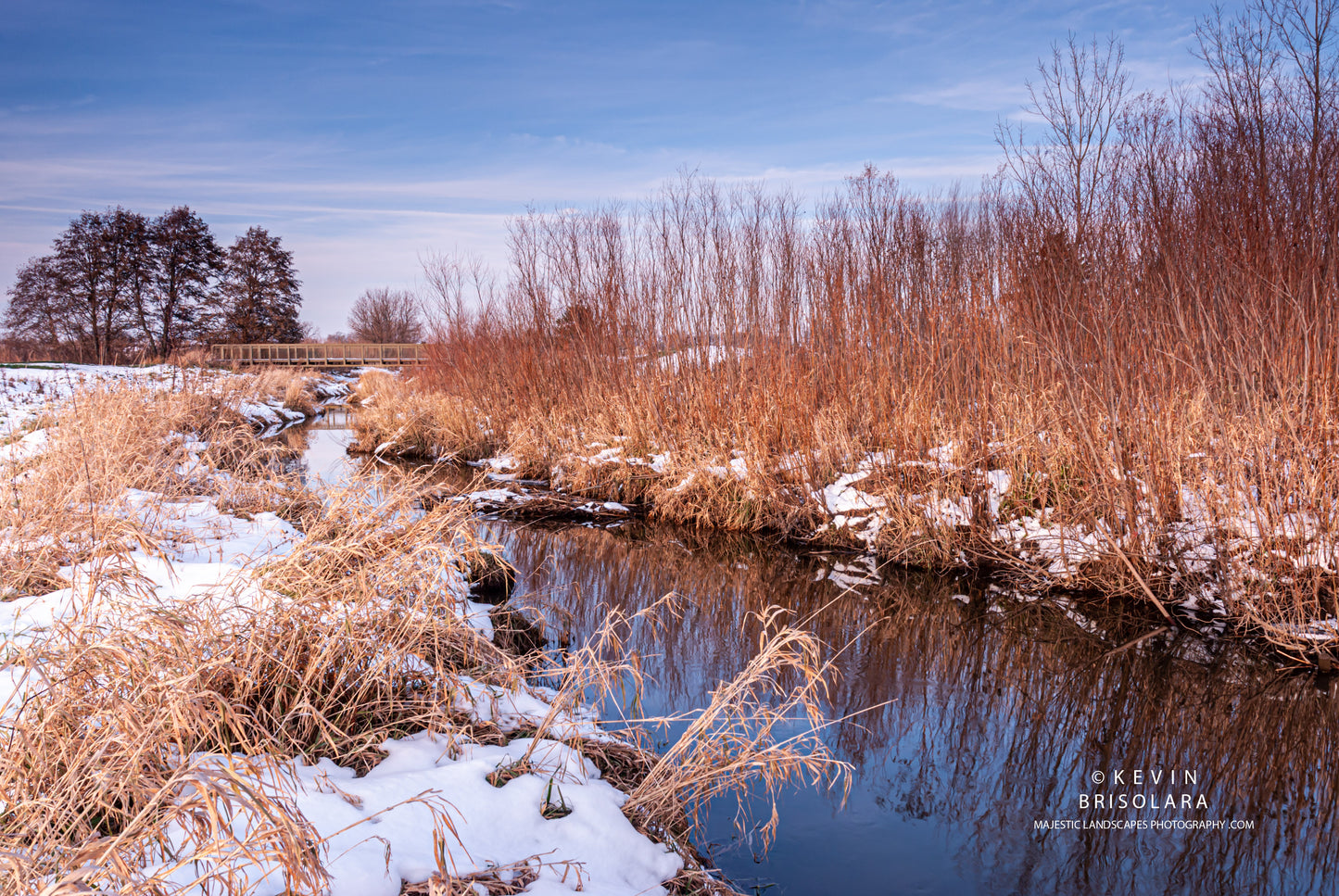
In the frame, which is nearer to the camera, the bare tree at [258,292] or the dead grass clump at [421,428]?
the dead grass clump at [421,428]

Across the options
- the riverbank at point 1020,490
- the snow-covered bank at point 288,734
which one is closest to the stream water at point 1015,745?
the riverbank at point 1020,490

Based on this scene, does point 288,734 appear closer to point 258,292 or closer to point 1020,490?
point 1020,490

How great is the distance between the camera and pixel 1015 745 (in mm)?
3936

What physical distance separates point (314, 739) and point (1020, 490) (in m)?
5.52

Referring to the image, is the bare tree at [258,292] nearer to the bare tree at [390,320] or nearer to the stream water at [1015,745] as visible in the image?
the bare tree at [390,320]

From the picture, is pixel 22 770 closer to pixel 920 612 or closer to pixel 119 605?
pixel 119 605

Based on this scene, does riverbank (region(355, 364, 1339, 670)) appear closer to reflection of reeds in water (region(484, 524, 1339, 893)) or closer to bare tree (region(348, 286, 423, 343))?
reflection of reeds in water (region(484, 524, 1339, 893))

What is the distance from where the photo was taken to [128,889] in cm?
158

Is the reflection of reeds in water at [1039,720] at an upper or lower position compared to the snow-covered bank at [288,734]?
lower

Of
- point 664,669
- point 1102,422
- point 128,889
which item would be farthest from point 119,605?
point 1102,422

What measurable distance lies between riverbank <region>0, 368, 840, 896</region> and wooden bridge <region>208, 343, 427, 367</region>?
28956mm

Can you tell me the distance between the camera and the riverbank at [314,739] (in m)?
1.90

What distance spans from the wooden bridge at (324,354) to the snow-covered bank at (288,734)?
2899 centimetres

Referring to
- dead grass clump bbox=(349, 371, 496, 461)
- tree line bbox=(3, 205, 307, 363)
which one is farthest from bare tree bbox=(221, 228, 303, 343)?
dead grass clump bbox=(349, 371, 496, 461)
